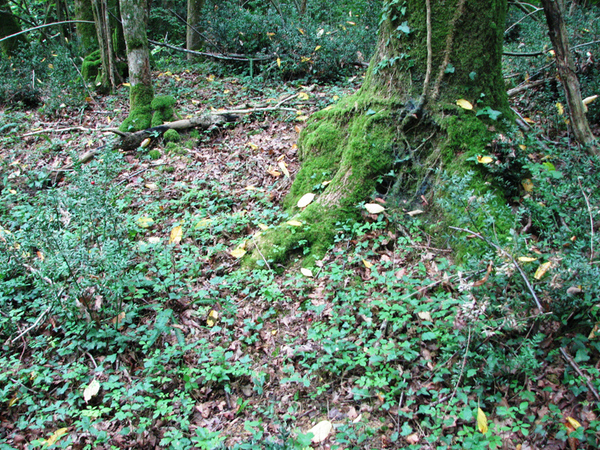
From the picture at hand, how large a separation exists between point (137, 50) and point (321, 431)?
6.42m

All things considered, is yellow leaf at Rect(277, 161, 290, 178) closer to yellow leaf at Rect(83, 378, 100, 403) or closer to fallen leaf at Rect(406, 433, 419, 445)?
A: yellow leaf at Rect(83, 378, 100, 403)

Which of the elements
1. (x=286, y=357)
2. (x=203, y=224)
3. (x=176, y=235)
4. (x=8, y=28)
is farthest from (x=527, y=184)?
(x=8, y=28)

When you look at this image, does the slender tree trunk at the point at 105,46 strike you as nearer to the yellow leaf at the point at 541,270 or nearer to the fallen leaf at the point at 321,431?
the fallen leaf at the point at 321,431

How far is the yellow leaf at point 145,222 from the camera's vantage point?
4.44 m


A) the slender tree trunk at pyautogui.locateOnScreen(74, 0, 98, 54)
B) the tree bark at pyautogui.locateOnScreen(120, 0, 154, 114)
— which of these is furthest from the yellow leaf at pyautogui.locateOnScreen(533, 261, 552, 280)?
the slender tree trunk at pyautogui.locateOnScreen(74, 0, 98, 54)

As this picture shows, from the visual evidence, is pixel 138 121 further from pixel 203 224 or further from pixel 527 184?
pixel 527 184

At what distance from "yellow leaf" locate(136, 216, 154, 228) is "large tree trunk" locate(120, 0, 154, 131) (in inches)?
105

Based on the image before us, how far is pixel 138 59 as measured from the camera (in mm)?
6637

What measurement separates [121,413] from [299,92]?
5.91m

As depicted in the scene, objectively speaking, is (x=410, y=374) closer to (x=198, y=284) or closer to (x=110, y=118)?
(x=198, y=284)

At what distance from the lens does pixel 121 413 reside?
8.59ft

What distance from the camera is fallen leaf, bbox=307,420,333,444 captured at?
94.8 inches

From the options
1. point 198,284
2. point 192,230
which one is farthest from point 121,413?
point 192,230

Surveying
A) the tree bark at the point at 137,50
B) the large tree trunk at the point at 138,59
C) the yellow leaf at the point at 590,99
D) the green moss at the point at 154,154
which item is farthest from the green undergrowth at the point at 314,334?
the tree bark at the point at 137,50
